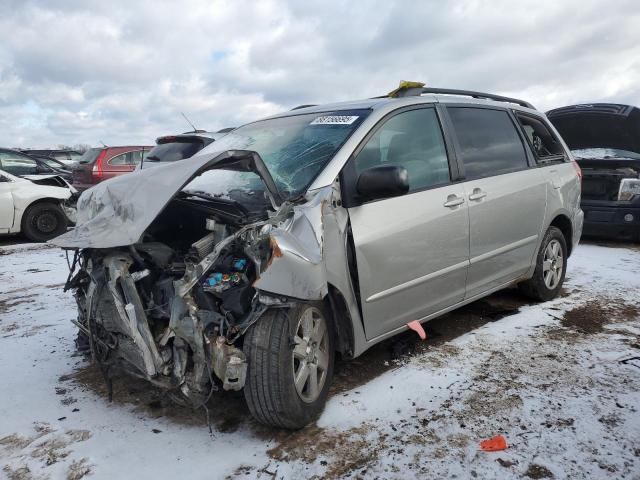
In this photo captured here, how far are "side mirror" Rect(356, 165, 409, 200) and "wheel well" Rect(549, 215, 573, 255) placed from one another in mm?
2500

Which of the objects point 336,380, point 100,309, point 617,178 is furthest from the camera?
point 617,178

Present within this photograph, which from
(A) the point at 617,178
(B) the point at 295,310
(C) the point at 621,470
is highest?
(A) the point at 617,178

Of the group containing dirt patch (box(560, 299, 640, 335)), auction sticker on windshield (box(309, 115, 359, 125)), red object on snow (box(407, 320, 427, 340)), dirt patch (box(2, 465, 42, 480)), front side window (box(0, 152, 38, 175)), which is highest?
front side window (box(0, 152, 38, 175))

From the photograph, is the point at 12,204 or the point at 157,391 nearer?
the point at 157,391

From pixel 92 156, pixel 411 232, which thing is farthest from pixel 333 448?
pixel 92 156

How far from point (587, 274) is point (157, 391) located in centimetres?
482

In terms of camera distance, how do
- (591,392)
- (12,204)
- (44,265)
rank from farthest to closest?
(12,204)
(44,265)
(591,392)

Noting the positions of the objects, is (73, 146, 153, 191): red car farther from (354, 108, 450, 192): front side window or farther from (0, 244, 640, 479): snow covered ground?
(354, 108, 450, 192): front side window

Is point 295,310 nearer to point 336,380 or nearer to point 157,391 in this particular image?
point 336,380

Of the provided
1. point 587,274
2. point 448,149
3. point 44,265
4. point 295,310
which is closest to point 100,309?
point 295,310

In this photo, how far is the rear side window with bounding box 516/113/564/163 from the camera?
14.6 ft

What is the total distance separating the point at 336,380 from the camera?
3.06 metres

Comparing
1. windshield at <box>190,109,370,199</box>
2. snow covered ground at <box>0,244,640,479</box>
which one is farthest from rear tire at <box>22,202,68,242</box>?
windshield at <box>190,109,370,199</box>

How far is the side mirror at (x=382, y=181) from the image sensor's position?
8.80ft
